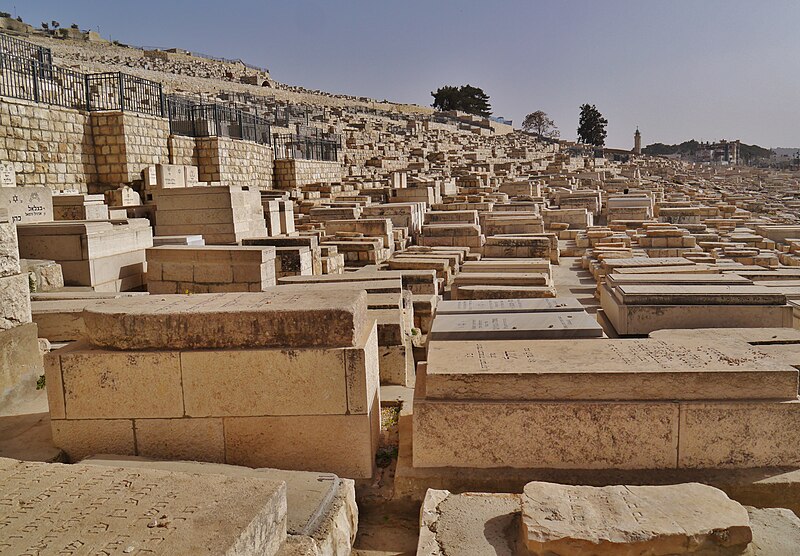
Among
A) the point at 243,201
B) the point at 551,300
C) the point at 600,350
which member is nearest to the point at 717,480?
the point at 600,350

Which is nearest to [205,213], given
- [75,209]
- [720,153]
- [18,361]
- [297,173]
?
[75,209]

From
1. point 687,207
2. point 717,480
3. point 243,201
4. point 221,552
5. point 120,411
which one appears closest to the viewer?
point 221,552

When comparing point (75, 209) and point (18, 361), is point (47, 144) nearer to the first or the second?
point (75, 209)

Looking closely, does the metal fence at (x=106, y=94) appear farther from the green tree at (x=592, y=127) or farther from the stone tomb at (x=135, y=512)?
the green tree at (x=592, y=127)

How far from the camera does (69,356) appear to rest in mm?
3684

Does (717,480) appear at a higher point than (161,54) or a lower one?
lower

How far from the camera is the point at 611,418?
3559 mm

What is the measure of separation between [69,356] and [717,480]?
3.74 meters

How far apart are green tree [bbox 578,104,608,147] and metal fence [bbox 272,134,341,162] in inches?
2276

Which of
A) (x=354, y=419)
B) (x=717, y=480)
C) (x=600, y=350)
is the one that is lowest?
(x=717, y=480)

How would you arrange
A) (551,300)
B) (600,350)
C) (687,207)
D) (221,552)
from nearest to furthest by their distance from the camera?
(221,552), (600,350), (551,300), (687,207)

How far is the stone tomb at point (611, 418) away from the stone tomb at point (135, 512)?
123 cm

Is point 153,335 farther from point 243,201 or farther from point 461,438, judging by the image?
point 243,201

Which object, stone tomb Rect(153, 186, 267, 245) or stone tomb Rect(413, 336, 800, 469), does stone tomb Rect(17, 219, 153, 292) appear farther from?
stone tomb Rect(413, 336, 800, 469)
